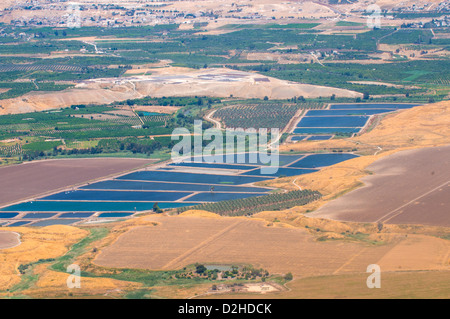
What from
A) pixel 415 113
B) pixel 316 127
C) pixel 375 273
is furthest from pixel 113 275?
pixel 415 113

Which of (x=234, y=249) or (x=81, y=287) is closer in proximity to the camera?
(x=81, y=287)

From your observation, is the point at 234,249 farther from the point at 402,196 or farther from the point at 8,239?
the point at 402,196

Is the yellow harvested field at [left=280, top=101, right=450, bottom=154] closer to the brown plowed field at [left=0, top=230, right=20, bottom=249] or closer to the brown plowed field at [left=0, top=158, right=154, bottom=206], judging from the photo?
the brown plowed field at [left=0, top=158, right=154, bottom=206]

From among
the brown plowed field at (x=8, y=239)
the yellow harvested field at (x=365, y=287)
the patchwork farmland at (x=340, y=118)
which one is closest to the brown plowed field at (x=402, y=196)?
the yellow harvested field at (x=365, y=287)

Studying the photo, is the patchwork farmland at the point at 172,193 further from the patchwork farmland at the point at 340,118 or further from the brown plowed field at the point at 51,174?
the patchwork farmland at the point at 340,118

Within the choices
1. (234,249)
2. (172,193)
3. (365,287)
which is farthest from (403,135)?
(365,287)
